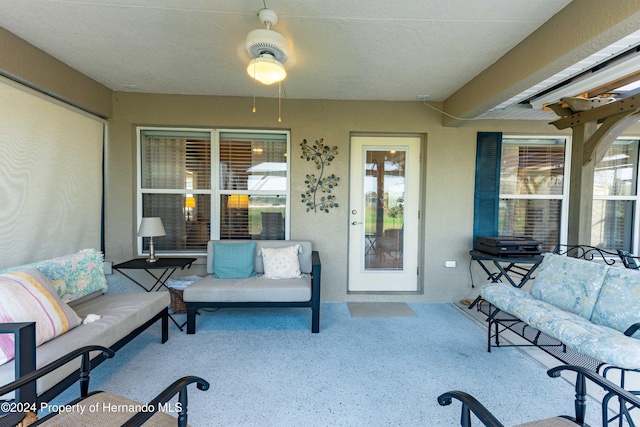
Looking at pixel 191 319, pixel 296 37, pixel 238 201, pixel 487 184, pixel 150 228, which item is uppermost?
pixel 296 37

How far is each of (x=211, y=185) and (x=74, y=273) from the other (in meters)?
1.69

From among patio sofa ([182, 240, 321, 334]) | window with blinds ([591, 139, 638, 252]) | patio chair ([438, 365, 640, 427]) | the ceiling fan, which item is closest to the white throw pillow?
patio sofa ([182, 240, 321, 334])

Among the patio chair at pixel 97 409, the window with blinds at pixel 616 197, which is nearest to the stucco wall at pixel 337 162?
the window with blinds at pixel 616 197

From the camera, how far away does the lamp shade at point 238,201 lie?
144 inches

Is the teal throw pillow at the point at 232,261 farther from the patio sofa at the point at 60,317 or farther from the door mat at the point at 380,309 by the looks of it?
the door mat at the point at 380,309

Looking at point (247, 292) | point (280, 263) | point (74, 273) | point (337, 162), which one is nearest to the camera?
point (74, 273)

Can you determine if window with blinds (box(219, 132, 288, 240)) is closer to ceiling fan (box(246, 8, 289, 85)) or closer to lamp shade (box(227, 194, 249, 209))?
lamp shade (box(227, 194, 249, 209))

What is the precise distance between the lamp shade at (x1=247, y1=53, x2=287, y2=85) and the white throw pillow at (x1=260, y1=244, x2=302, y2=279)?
1.84m

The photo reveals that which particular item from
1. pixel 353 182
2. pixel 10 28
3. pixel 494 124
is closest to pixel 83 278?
pixel 10 28

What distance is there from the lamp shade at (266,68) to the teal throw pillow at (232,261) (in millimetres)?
1901

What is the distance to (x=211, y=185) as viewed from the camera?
3613 mm

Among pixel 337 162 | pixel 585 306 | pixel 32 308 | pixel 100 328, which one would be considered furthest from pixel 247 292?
pixel 585 306

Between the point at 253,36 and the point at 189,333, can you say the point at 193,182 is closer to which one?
the point at 189,333

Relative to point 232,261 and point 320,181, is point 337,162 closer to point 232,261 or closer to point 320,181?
point 320,181
